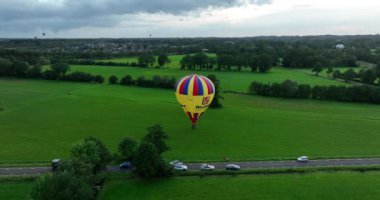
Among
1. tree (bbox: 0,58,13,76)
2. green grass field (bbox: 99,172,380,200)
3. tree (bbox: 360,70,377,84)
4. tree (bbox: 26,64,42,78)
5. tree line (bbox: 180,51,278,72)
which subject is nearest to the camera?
green grass field (bbox: 99,172,380,200)

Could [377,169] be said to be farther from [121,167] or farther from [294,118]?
[121,167]

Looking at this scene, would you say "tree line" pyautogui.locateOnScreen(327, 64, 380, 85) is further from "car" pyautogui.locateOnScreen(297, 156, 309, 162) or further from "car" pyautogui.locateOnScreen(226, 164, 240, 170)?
"car" pyautogui.locateOnScreen(226, 164, 240, 170)

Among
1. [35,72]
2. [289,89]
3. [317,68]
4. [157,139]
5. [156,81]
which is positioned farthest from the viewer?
[317,68]

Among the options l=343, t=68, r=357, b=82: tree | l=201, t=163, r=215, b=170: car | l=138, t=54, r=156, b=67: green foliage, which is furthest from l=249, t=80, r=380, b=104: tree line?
l=138, t=54, r=156, b=67: green foliage

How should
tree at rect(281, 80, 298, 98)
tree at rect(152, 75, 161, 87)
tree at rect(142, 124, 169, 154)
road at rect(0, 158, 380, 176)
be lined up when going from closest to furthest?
1. road at rect(0, 158, 380, 176)
2. tree at rect(142, 124, 169, 154)
3. tree at rect(281, 80, 298, 98)
4. tree at rect(152, 75, 161, 87)

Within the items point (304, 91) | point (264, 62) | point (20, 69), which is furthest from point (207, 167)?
point (264, 62)

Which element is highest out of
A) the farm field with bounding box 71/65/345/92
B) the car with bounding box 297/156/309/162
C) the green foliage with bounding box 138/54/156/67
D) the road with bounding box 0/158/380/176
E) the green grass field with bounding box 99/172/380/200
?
the green foliage with bounding box 138/54/156/67

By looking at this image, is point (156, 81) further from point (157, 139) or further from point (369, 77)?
point (369, 77)
